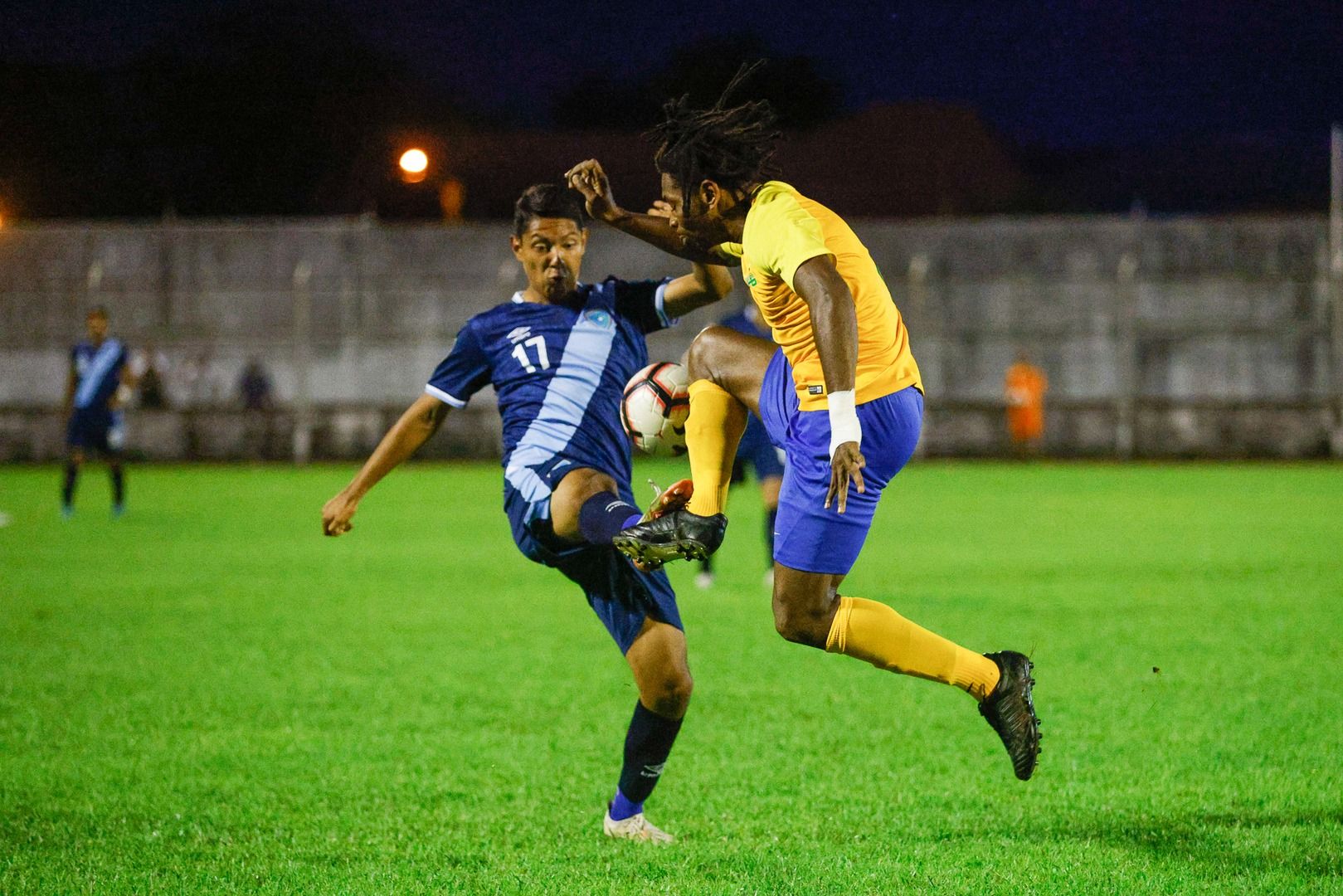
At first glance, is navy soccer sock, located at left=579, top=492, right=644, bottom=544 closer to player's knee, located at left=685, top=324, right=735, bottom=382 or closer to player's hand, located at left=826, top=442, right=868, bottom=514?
player's knee, located at left=685, top=324, right=735, bottom=382

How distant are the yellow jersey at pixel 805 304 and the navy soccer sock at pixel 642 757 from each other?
3.92ft

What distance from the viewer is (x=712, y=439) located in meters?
4.93

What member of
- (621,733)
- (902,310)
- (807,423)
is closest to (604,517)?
(807,423)

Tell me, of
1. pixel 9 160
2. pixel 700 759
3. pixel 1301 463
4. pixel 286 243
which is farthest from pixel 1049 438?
pixel 9 160

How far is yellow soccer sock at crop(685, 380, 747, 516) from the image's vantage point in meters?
4.77

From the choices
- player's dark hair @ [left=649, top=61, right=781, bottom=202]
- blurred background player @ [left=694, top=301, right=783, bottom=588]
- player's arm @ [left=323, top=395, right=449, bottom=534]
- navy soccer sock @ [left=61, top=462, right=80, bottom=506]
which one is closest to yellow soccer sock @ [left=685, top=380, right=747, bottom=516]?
player's dark hair @ [left=649, top=61, right=781, bottom=202]

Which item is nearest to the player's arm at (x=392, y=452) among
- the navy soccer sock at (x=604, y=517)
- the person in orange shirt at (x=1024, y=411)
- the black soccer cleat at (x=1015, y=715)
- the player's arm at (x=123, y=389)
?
the navy soccer sock at (x=604, y=517)

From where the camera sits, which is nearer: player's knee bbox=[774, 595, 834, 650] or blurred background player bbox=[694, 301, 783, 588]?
player's knee bbox=[774, 595, 834, 650]

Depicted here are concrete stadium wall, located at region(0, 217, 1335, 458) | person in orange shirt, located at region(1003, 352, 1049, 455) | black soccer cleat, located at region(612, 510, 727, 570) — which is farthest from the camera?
concrete stadium wall, located at region(0, 217, 1335, 458)

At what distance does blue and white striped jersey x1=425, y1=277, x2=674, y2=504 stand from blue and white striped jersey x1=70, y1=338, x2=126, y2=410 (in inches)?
519

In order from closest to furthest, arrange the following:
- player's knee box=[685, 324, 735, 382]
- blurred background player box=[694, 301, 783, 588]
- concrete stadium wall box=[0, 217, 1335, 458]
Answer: player's knee box=[685, 324, 735, 382], blurred background player box=[694, 301, 783, 588], concrete stadium wall box=[0, 217, 1335, 458]

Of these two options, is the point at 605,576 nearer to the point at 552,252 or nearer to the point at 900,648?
the point at 900,648

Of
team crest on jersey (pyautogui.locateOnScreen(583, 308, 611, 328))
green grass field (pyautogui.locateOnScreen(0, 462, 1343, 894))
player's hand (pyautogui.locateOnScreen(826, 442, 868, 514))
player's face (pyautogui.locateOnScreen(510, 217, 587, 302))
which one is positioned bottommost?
green grass field (pyautogui.locateOnScreen(0, 462, 1343, 894))

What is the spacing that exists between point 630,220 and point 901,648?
1.70m
